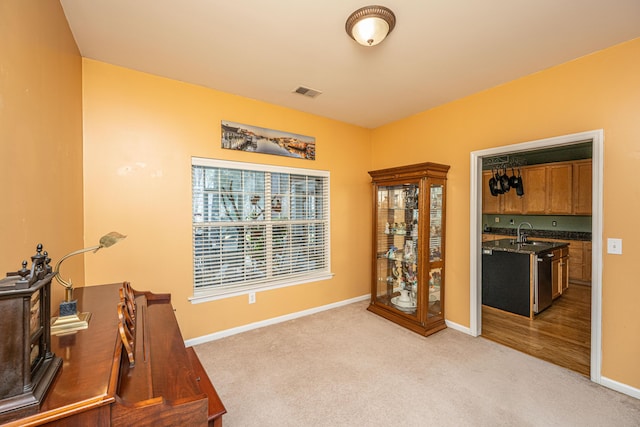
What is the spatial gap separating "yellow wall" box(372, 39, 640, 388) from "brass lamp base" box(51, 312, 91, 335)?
3.46 m

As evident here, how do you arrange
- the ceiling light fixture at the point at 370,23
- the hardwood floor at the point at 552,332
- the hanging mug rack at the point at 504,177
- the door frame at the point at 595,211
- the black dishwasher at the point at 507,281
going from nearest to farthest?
the ceiling light fixture at the point at 370,23
the door frame at the point at 595,211
the hardwood floor at the point at 552,332
the black dishwasher at the point at 507,281
the hanging mug rack at the point at 504,177

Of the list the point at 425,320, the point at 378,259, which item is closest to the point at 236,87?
the point at 378,259

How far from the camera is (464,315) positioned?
10.6 ft

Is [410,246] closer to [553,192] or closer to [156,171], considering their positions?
[156,171]

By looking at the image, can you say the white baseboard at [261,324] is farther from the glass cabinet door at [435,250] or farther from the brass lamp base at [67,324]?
the brass lamp base at [67,324]

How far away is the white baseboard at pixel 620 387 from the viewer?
2.10m

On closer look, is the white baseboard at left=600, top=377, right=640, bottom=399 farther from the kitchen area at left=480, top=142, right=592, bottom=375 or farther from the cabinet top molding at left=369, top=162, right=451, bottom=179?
the cabinet top molding at left=369, top=162, right=451, bottom=179

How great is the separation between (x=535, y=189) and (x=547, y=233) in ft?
3.34

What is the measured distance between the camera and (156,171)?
274 cm

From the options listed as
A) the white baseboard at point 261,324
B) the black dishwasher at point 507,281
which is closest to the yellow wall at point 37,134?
the white baseboard at point 261,324

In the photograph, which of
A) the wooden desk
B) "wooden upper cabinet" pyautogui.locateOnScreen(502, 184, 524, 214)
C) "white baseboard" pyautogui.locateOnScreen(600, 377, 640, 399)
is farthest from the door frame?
"wooden upper cabinet" pyautogui.locateOnScreen(502, 184, 524, 214)

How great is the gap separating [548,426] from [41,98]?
373 cm

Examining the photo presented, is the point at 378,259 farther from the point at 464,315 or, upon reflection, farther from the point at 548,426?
the point at 548,426

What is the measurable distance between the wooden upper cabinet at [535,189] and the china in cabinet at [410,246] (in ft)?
12.2
